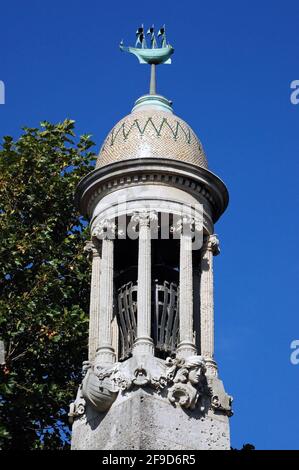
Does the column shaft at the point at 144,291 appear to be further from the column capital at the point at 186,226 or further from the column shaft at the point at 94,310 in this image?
the column shaft at the point at 94,310

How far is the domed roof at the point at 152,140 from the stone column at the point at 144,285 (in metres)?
1.43

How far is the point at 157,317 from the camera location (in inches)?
1023

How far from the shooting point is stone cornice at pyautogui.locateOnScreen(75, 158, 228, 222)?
2653 centimetres

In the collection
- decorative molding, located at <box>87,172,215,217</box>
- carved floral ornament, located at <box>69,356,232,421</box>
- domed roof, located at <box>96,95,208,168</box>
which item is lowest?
carved floral ornament, located at <box>69,356,232,421</box>

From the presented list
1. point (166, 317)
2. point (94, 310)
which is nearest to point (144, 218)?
point (166, 317)

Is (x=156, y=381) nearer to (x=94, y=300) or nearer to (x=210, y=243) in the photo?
(x=94, y=300)

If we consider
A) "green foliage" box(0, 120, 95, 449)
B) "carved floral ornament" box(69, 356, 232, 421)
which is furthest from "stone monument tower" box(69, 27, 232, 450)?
"green foliage" box(0, 120, 95, 449)

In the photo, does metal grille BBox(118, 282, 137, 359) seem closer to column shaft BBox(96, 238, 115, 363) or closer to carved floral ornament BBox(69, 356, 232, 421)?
column shaft BBox(96, 238, 115, 363)

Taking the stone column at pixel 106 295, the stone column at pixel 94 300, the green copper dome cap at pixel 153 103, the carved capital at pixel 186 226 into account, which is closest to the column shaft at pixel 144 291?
the carved capital at pixel 186 226

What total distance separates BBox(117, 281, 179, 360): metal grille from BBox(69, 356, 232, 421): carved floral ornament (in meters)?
1.02

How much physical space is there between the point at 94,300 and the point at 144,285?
169 centimetres

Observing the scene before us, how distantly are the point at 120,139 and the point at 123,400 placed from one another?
6079 millimetres
